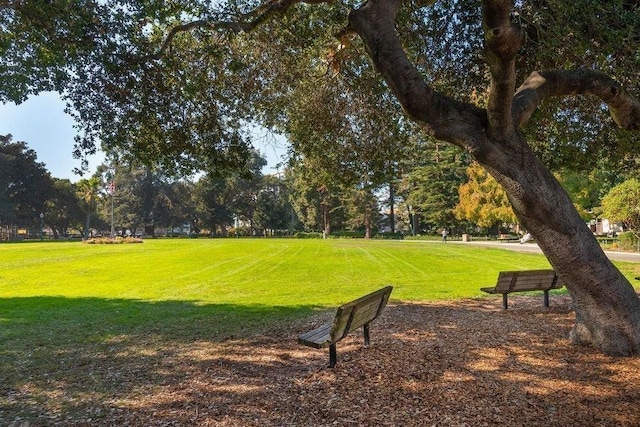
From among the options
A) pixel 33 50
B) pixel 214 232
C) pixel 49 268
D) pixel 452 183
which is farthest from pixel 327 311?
pixel 214 232

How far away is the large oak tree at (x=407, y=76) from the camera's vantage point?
17.6ft

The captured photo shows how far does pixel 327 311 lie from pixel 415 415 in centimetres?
571

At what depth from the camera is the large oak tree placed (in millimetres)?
5371

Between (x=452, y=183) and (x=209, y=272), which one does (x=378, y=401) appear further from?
(x=452, y=183)

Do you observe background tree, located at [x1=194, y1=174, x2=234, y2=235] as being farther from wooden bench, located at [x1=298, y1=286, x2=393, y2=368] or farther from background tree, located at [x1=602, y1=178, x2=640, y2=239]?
wooden bench, located at [x1=298, y1=286, x2=393, y2=368]

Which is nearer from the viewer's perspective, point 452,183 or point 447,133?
point 447,133

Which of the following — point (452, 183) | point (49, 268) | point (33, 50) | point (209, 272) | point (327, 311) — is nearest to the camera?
point (33, 50)

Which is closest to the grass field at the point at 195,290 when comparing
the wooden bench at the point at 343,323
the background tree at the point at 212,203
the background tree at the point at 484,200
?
the wooden bench at the point at 343,323

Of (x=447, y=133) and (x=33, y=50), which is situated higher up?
(x=33, y=50)

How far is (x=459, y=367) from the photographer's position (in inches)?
207

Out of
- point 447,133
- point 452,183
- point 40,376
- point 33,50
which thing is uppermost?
point 452,183

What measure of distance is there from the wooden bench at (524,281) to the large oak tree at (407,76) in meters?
2.57

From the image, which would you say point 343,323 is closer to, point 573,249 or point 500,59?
point 573,249

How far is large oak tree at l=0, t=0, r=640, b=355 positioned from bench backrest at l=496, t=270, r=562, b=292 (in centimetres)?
257
